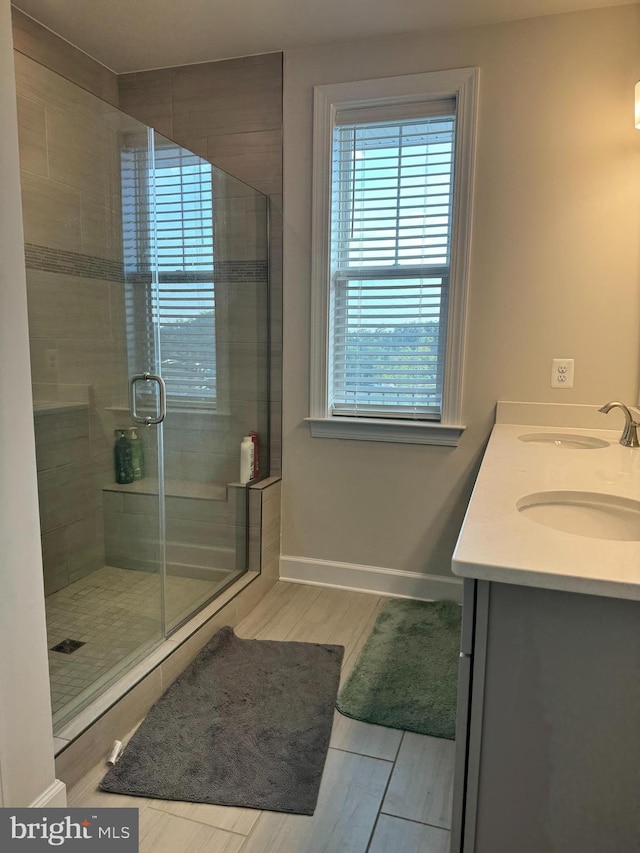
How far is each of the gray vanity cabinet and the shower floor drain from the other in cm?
143

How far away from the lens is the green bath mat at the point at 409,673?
1902 mm

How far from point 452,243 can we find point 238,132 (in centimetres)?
117

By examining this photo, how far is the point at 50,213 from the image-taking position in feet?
6.84

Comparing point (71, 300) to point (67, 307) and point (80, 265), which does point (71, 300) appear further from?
point (80, 265)

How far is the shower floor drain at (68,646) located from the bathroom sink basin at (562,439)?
1795 millimetres

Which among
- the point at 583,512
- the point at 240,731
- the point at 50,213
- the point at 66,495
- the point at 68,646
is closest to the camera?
the point at 583,512

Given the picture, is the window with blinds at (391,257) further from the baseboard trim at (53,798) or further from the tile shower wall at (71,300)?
the baseboard trim at (53,798)

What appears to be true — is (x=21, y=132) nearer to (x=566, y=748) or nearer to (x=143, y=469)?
(x=143, y=469)

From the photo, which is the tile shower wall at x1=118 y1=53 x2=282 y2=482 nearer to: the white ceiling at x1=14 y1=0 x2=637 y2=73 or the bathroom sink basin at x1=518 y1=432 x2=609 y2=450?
the white ceiling at x1=14 y1=0 x2=637 y2=73

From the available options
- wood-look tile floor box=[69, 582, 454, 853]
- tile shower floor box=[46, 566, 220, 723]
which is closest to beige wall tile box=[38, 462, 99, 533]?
tile shower floor box=[46, 566, 220, 723]

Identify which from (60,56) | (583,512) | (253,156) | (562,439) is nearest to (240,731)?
(583,512)

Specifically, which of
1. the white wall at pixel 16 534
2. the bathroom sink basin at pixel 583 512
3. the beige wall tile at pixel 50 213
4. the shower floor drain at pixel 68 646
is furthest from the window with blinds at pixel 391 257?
the white wall at pixel 16 534

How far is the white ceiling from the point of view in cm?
222

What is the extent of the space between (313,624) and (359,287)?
1542 millimetres
